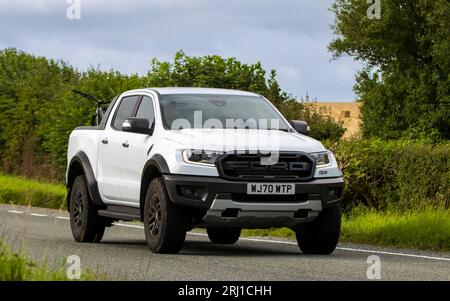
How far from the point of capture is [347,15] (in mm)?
38781

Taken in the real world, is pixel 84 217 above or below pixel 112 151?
below

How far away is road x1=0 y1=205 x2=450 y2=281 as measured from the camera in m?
11.2

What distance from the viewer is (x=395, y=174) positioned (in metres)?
19.9

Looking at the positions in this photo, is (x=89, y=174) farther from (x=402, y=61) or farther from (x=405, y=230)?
(x=402, y=61)

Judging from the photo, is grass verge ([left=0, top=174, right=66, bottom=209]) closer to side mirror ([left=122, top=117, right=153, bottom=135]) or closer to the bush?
the bush

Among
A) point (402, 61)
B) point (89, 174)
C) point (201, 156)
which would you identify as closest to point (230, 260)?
point (201, 156)

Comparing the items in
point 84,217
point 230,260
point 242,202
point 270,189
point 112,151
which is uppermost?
point 112,151

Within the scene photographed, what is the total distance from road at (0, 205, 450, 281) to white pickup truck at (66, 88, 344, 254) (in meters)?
0.43

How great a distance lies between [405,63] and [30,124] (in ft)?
40.7

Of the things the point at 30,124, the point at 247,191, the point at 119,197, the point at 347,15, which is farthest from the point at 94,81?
the point at 247,191

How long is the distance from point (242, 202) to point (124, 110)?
3.23m

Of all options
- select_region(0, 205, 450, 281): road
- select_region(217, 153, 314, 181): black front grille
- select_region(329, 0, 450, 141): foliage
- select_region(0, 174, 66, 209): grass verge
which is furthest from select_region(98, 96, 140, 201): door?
select_region(329, 0, 450, 141): foliage

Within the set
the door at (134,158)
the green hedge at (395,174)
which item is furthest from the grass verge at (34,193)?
the door at (134,158)
